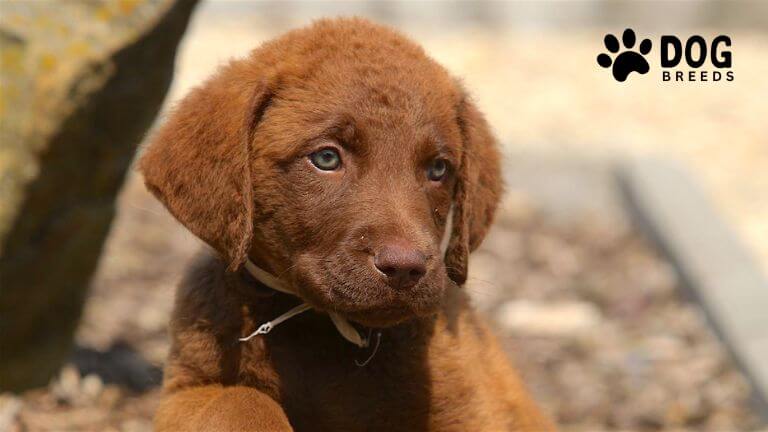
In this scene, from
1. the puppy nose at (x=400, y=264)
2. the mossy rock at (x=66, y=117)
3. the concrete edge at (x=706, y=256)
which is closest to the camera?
the puppy nose at (x=400, y=264)

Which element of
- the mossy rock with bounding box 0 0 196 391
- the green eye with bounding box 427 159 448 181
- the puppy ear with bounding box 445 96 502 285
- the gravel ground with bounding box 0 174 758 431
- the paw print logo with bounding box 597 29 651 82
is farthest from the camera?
the paw print logo with bounding box 597 29 651 82

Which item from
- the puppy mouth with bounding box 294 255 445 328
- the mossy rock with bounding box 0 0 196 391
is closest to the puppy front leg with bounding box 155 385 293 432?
the puppy mouth with bounding box 294 255 445 328

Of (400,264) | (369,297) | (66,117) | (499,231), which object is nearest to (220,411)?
(369,297)

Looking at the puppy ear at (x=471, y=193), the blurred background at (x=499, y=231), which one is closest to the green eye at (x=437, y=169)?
the puppy ear at (x=471, y=193)

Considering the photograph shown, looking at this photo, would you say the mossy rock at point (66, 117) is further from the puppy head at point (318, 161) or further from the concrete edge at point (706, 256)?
the concrete edge at point (706, 256)

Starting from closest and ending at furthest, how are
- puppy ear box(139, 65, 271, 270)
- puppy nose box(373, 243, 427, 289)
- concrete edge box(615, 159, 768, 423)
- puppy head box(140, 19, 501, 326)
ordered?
1. puppy nose box(373, 243, 427, 289)
2. puppy head box(140, 19, 501, 326)
3. puppy ear box(139, 65, 271, 270)
4. concrete edge box(615, 159, 768, 423)

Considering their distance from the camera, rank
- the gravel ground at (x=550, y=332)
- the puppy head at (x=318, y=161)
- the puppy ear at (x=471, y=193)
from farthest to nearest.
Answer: the gravel ground at (x=550, y=332), the puppy ear at (x=471, y=193), the puppy head at (x=318, y=161)

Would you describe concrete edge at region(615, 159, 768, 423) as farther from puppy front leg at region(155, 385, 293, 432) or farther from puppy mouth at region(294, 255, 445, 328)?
puppy front leg at region(155, 385, 293, 432)
